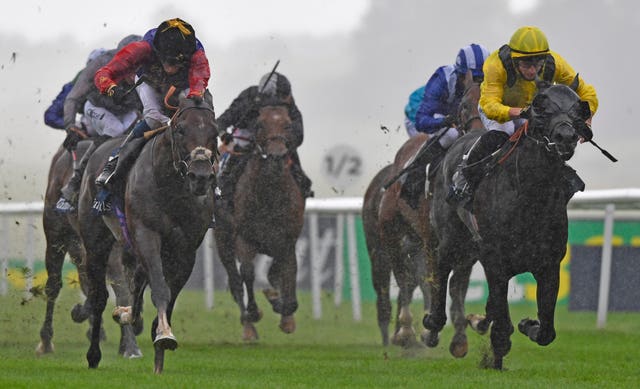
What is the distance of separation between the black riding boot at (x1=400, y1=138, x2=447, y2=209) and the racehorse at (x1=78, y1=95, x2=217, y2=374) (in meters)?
2.60

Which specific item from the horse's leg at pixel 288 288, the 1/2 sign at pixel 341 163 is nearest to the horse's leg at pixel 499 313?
the horse's leg at pixel 288 288

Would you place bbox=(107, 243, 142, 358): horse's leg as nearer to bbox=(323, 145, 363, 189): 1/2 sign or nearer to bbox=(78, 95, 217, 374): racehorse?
bbox=(78, 95, 217, 374): racehorse

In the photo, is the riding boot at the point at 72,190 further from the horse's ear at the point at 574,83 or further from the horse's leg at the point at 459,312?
the horse's ear at the point at 574,83

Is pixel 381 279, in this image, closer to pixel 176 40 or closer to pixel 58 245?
pixel 58 245

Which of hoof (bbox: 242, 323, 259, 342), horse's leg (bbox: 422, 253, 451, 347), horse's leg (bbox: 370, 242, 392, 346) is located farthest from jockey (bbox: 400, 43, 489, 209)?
hoof (bbox: 242, 323, 259, 342)

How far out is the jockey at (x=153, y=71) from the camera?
1035 centimetres

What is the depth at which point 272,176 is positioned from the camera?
1447cm

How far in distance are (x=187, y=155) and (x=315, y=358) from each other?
2.78m

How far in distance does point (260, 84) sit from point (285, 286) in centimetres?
203

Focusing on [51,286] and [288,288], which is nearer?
[51,286]

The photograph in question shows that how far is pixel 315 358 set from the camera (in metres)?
11.8

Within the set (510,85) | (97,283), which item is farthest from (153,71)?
(510,85)

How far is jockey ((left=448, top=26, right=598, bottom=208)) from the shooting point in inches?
388

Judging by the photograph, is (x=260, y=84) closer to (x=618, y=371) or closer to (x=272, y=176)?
(x=272, y=176)
